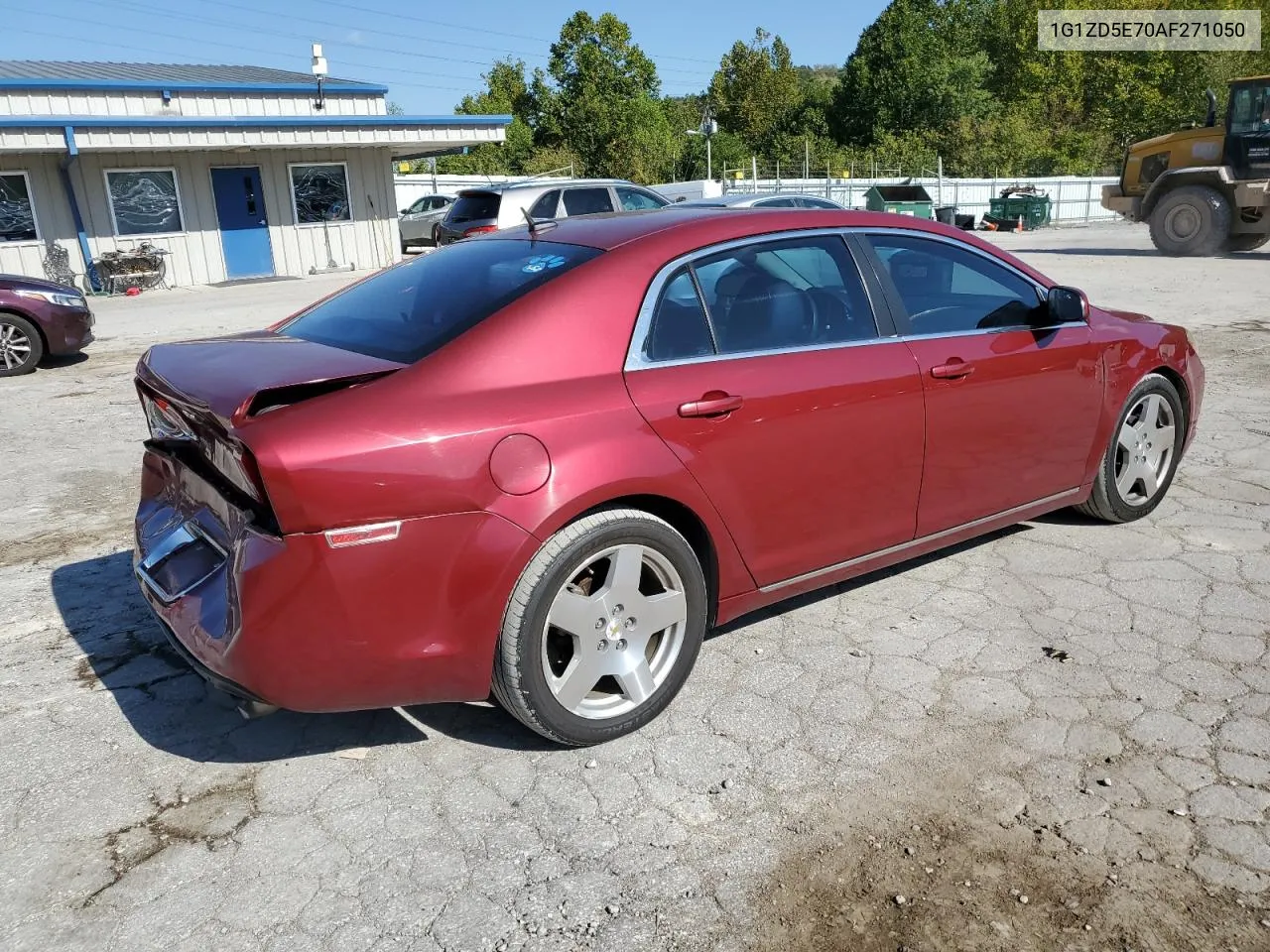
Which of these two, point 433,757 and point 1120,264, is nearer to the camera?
point 433,757

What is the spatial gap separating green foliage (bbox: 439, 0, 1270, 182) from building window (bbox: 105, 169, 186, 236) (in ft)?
102

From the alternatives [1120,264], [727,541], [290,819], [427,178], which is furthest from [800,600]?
[427,178]

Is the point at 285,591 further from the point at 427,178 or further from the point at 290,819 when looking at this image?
the point at 427,178

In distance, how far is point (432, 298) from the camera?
3.25 m

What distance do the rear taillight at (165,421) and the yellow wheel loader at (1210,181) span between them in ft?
61.0

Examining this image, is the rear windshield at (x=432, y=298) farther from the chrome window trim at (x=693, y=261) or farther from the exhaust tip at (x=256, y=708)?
the exhaust tip at (x=256, y=708)

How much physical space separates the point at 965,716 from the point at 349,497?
2002 millimetres

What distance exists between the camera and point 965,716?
3.12m

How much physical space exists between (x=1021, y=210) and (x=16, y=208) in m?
27.5

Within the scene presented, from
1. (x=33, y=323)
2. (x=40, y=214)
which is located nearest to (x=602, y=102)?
(x=40, y=214)

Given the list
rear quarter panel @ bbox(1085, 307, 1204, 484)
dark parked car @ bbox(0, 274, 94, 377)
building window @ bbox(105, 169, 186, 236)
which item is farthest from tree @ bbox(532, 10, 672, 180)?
rear quarter panel @ bbox(1085, 307, 1204, 484)

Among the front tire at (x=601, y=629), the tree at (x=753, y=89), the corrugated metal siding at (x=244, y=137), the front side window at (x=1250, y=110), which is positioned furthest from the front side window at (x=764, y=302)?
the tree at (x=753, y=89)

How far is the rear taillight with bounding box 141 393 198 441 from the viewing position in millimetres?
2861

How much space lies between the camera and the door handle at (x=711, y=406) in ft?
9.86
